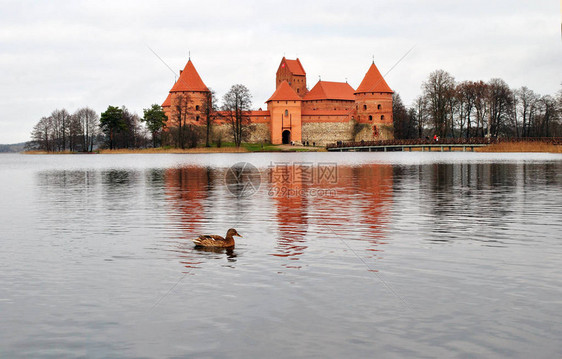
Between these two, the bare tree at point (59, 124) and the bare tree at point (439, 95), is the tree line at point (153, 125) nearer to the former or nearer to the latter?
the bare tree at point (59, 124)

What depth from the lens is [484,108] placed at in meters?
79.8

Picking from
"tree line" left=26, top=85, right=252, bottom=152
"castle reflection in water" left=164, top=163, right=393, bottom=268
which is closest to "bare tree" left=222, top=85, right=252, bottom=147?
"tree line" left=26, top=85, right=252, bottom=152

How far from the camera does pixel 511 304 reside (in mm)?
6141

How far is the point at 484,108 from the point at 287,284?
78947 millimetres

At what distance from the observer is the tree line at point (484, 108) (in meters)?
77.9

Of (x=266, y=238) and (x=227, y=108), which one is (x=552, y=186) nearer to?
(x=266, y=238)

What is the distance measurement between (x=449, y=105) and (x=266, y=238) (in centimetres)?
7510

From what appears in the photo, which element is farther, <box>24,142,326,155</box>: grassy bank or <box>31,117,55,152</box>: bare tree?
<box>31,117,55,152</box>: bare tree

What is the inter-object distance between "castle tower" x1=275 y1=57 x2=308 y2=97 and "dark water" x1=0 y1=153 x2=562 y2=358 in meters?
97.7

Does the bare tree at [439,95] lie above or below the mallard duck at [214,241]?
above

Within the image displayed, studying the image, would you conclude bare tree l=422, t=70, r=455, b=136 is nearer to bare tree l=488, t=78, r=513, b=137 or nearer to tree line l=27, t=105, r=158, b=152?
bare tree l=488, t=78, r=513, b=137

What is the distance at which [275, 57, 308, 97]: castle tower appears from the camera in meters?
110

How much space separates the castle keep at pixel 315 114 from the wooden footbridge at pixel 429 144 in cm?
947

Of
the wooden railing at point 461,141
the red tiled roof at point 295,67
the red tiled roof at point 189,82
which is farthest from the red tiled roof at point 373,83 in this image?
the red tiled roof at point 189,82
